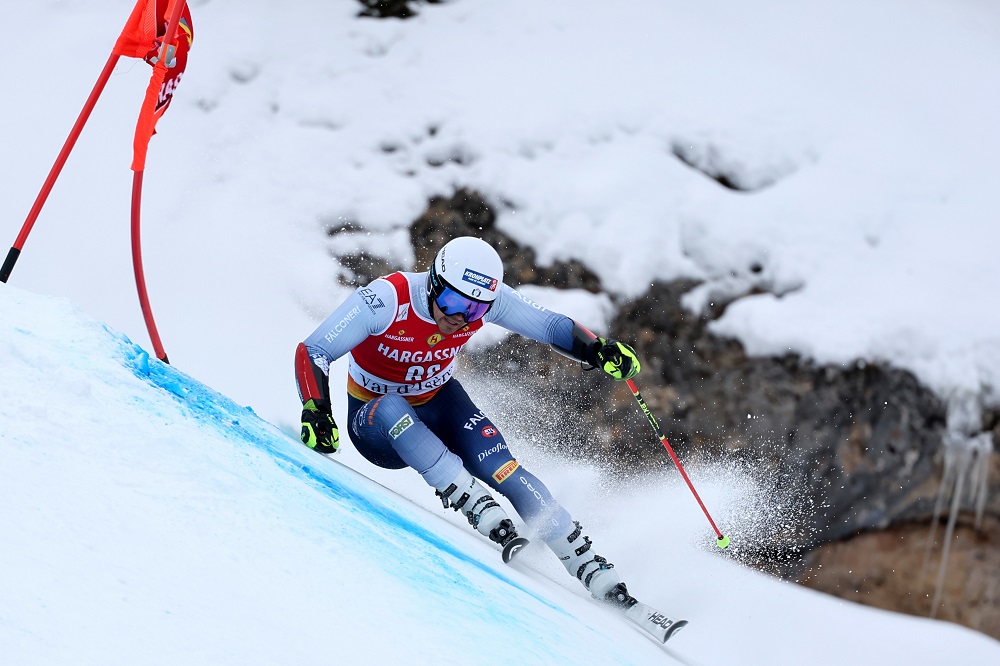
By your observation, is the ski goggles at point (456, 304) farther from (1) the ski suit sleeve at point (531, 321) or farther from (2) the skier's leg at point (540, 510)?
(2) the skier's leg at point (540, 510)

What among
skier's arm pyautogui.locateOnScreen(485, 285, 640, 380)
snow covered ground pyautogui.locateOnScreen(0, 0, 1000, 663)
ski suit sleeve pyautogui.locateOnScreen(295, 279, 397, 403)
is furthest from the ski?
ski suit sleeve pyautogui.locateOnScreen(295, 279, 397, 403)

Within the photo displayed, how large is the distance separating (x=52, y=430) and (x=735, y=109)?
6.65m

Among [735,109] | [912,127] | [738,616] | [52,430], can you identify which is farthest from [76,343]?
[912,127]

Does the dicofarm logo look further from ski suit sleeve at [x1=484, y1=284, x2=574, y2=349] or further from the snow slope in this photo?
the snow slope

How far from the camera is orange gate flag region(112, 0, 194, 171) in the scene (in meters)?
3.90

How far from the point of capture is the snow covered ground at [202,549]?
1.42 meters

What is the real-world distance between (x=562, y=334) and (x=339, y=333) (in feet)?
3.63

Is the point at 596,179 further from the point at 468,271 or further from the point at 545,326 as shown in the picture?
the point at 468,271

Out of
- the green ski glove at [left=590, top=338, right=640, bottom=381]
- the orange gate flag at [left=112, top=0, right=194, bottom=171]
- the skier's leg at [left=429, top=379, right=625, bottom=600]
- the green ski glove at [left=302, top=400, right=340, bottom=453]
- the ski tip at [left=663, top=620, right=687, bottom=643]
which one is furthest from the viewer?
the green ski glove at [left=590, top=338, right=640, bottom=381]

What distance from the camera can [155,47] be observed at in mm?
4023

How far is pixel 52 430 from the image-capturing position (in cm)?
188

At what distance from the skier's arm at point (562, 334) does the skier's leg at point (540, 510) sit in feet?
1.77

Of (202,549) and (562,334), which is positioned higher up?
(202,549)

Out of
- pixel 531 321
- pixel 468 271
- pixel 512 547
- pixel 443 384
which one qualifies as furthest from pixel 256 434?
pixel 531 321
